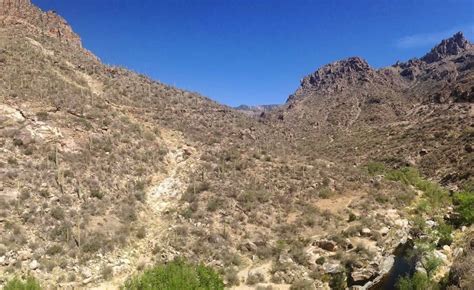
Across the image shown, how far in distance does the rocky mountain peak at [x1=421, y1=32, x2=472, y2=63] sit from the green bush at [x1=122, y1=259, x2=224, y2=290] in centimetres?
12174

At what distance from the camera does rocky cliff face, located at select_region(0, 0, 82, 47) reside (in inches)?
1881

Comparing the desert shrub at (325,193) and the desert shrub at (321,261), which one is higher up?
the desert shrub at (325,193)

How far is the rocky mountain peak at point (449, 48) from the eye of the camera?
118625 millimetres

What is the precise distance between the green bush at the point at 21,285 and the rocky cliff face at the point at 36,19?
38813 millimetres

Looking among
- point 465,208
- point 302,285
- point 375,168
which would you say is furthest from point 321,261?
point 375,168

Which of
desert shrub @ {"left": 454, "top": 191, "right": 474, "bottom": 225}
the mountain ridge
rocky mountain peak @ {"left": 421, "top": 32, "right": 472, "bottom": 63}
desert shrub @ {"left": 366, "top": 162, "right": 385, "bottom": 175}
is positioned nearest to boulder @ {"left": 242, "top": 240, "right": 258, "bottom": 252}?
the mountain ridge

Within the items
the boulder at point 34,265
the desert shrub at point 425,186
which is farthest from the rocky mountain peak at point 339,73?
the boulder at point 34,265

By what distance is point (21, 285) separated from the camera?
47.0ft

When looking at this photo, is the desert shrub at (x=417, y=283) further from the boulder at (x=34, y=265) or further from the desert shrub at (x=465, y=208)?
the boulder at (x=34, y=265)

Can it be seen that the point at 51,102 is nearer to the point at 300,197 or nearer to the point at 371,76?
the point at 300,197

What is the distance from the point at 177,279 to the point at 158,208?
8386mm

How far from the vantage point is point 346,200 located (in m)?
25.8

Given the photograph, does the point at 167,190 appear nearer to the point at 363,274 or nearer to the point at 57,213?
the point at 57,213

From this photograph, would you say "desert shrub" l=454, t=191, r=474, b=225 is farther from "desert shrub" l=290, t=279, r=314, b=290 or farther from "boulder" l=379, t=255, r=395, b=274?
"desert shrub" l=290, t=279, r=314, b=290
